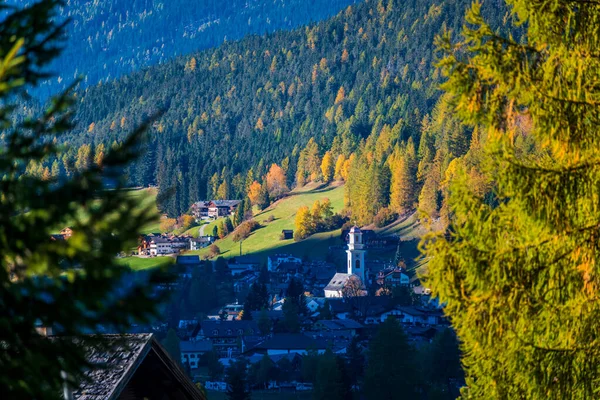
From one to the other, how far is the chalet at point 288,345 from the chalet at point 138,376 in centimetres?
9849

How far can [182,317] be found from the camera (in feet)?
482

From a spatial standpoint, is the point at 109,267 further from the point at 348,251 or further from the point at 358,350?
the point at 348,251

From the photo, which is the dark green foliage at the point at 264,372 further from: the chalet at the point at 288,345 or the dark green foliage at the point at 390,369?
the dark green foliage at the point at 390,369

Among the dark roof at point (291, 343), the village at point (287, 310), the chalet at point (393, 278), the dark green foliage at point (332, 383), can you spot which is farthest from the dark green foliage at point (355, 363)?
the chalet at point (393, 278)

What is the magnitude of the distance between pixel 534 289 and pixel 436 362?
83.9 m

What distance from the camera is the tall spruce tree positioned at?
26.8 feet

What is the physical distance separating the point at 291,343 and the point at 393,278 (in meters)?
41.1

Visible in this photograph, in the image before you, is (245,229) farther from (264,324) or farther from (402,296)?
(264,324)

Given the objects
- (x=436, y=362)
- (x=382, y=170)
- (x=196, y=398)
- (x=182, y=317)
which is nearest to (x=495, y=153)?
(x=196, y=398)

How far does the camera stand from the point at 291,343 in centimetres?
11412

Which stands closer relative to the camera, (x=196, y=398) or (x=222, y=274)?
(x=196, y=398)

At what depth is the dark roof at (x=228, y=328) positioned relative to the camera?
5049 inches

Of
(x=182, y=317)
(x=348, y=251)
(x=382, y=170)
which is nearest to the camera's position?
(x=182, y=317)

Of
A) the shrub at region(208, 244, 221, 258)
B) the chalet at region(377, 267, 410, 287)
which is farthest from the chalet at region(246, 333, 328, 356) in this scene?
the shrub at region(208, 244, 221, 258)
